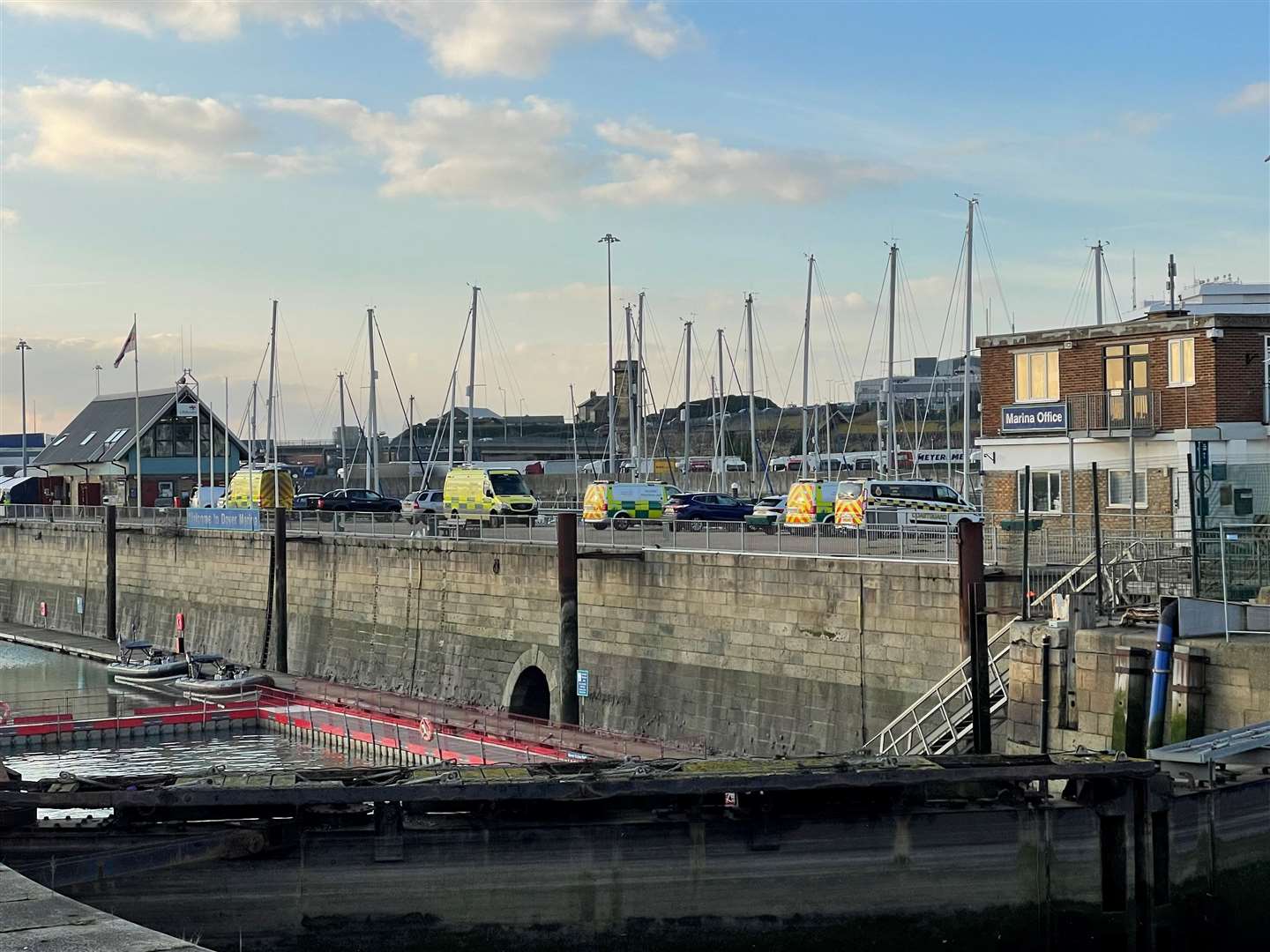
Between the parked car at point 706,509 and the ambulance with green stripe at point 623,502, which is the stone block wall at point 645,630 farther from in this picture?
the parked car at point 706,509

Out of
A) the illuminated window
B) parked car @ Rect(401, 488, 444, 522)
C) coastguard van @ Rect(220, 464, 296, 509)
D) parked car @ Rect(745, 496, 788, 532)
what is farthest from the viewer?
coastguard van @ Rect(220, 464, 296, 509)

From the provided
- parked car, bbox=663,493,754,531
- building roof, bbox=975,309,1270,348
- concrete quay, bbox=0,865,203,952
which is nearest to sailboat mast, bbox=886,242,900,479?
parked car, bbox=663,493,754,531

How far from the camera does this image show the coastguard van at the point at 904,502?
42238 millimetres

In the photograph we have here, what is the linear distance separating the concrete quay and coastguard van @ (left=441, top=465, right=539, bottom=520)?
40033mm

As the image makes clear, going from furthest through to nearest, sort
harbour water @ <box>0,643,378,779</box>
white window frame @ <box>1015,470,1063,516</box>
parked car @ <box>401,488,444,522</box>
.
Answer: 1. parked car @ <box>401,488,444,522</box>
2. harbour water @ <box>0,643,378,779</box>
3. white window frame @ <box>1015,470,1063,516</box>

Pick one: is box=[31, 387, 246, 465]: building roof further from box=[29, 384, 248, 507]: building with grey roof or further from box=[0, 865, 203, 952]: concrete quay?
box=[0, 865, 203, 952]: concrete quay

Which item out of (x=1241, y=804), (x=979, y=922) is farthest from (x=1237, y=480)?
(x=979, y=922)

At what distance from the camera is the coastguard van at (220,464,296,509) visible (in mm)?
66625

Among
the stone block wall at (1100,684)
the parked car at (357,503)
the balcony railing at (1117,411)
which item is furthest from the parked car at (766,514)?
the stone block wall at (1100,684)

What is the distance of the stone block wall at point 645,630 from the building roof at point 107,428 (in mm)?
38092

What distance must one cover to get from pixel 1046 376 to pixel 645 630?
34.3 feet

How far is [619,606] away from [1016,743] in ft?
43.7

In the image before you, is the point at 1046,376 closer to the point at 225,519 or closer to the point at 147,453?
the point at 225,519

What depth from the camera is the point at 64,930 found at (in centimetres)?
1177
